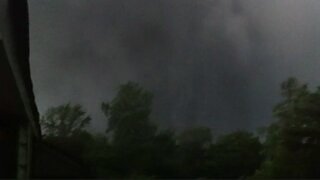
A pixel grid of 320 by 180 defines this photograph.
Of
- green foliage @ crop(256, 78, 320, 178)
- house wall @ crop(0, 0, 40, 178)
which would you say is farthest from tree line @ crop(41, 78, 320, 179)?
house wall @ crop(0, 0, 40, 178)

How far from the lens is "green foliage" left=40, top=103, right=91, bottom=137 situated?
11.1ft

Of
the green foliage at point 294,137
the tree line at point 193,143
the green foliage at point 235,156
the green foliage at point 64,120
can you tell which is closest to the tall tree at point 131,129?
the tree line at point 193,143

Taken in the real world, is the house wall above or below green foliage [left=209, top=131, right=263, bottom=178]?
above

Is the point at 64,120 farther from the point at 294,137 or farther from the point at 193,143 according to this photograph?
the point at 294,137


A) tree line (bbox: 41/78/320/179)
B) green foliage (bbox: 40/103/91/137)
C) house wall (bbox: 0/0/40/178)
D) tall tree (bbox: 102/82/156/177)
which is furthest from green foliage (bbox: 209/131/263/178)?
house wall (bbox: 0/0/40/178)

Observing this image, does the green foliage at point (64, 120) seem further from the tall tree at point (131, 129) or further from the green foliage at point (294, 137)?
the green foliage at point (294, 137)

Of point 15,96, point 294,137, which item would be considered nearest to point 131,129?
point 294,137

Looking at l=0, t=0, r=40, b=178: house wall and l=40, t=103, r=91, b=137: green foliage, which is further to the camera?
l=0, t=0, r=40, b=178: house wall

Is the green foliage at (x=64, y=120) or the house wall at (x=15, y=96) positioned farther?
the house wall at (x=15, y=96)

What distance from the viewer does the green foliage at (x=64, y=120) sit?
11.1 feet

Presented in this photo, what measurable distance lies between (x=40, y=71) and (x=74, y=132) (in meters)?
0.28

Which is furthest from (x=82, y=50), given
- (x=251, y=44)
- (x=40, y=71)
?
(x=251, y=44)

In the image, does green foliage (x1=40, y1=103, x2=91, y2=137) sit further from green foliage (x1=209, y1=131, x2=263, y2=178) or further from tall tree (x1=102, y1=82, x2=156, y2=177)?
green foliage (x1=209, y1=131, x2=263, y2=178)

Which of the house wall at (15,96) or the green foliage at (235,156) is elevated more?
the house wall at (15,96)
